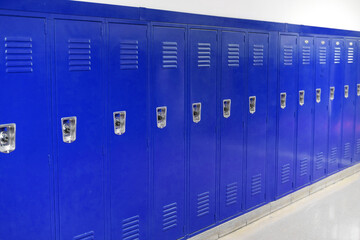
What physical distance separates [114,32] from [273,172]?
298 cm

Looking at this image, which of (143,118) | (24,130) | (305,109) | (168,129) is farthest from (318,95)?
(24,130)

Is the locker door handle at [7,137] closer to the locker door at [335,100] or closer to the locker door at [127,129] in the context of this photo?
the locker door at [127,129]

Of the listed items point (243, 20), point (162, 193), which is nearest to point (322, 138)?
point (243, 20)

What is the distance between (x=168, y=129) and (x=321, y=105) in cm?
323

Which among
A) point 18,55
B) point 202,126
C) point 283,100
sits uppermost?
point 18,55

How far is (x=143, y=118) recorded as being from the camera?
146 inches

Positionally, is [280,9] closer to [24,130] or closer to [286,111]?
[286,111]

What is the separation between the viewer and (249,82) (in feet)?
16.0

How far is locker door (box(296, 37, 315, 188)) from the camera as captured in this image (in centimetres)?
581

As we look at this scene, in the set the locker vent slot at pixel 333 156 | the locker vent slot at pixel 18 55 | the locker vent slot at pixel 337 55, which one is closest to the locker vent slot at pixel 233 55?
the locker vent slot at pixel 18 55

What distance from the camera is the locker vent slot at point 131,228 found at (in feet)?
12.0

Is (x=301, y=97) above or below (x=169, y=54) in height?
below

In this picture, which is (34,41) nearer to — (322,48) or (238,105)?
(238,105)

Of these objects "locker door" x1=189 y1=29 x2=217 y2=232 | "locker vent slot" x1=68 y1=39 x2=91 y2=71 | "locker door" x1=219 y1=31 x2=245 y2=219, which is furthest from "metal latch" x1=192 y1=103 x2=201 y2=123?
"locker vent slot" x1=68 y1=39 x2=91 y2=71
